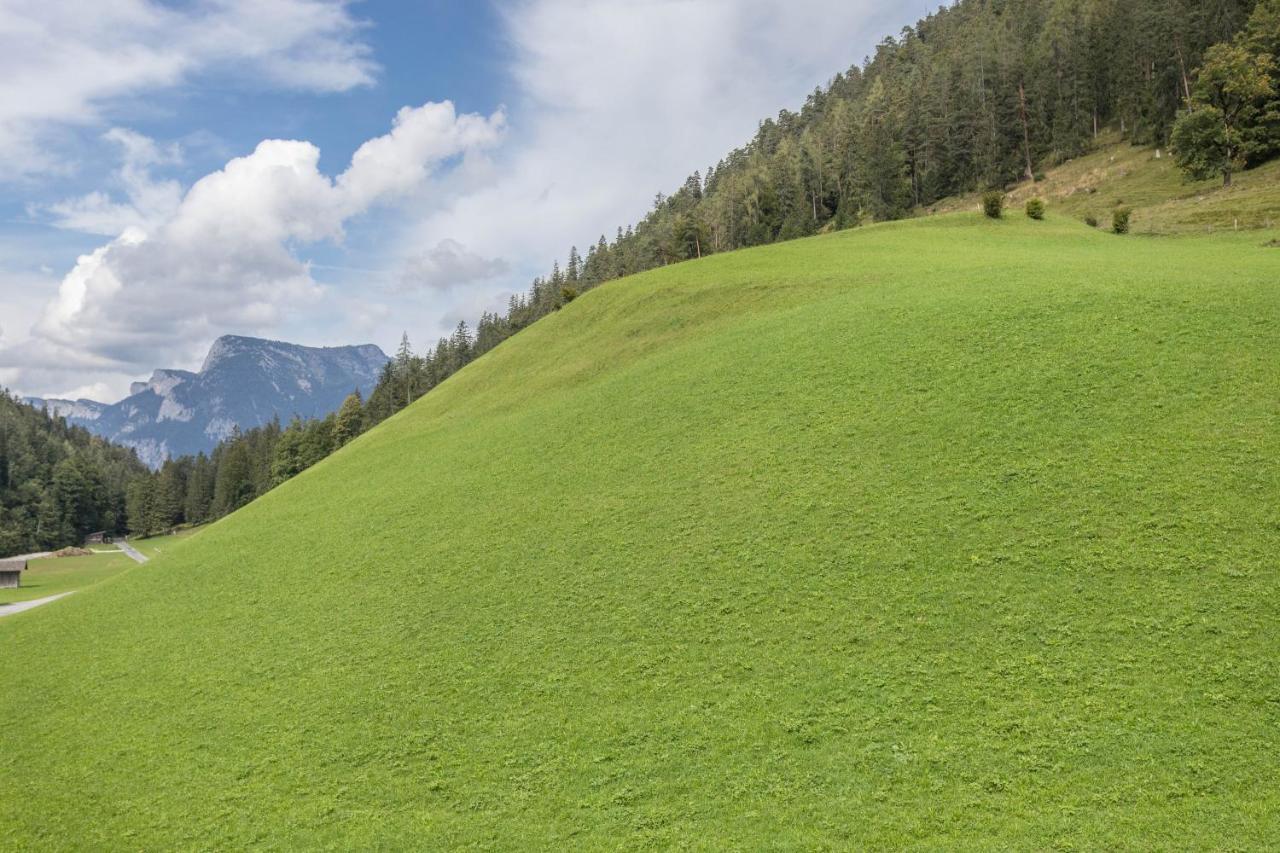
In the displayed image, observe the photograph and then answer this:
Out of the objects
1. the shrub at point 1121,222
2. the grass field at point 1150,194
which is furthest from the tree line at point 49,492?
the grass field at point 1150,194

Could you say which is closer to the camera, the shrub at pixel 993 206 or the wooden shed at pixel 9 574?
the shrub at pixel 993 206

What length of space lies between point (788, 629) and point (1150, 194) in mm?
67920

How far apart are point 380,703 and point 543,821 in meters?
5.94

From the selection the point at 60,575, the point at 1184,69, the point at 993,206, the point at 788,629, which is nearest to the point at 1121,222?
the point at 993,206

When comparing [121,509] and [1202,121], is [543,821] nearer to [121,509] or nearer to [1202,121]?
[1202,121]

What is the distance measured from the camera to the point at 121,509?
165875 millimetres

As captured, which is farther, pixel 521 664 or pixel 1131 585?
pixel 521 664

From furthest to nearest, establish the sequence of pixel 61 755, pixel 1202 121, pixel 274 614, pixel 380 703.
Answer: pixel 1202 121
pixel 274 614
pixel 61 755
pixel 380 703

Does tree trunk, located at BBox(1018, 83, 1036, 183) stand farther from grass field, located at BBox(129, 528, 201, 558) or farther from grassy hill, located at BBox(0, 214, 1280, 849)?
grass field, located at BBox(129, 528, 201, 558)

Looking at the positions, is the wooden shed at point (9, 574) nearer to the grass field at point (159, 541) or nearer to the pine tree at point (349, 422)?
the pine tree at point (349, 422)

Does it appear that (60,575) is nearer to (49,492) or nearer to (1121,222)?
(49,492)

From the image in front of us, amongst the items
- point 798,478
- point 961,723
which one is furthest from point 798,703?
point 798,478

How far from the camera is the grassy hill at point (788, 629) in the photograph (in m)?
10.3

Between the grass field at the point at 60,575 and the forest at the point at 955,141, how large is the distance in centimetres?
3525
